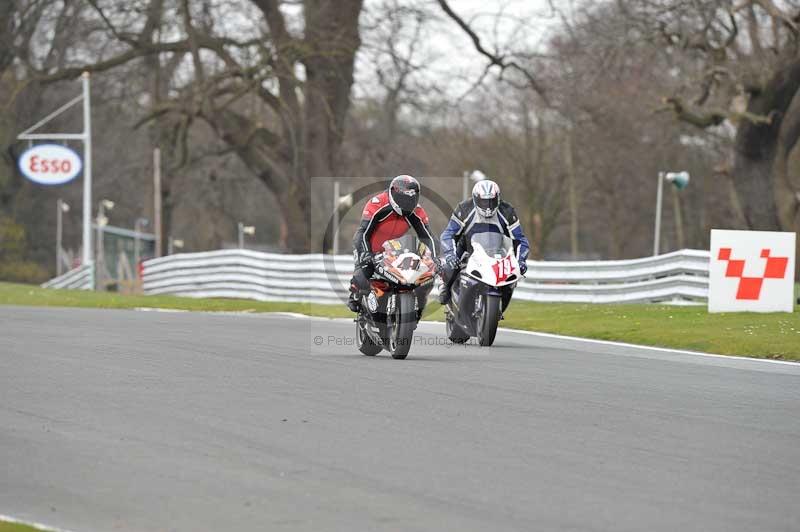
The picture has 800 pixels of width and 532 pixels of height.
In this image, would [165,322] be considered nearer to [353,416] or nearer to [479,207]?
[479,207]

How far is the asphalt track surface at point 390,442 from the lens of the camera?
22.0 ft

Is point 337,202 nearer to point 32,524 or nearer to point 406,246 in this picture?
point 406,246

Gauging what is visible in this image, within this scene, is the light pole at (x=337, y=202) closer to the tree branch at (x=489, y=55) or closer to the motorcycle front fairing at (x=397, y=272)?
the tree branch at (x=489, y=55)

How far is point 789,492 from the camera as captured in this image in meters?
7.34

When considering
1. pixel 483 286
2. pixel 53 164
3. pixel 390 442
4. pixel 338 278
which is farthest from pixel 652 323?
pixel 53 164

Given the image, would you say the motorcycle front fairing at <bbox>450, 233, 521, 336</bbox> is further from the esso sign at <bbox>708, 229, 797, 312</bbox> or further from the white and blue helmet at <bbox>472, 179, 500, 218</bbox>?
the esso sign at <bbox>708, 229, 797, 312</bbox>

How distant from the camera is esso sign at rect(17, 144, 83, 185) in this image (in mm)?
41844

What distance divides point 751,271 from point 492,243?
529 cm

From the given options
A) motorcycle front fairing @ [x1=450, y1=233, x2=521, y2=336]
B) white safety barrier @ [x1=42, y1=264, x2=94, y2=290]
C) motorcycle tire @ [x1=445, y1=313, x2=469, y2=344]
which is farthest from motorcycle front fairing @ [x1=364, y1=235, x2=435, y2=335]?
white safety barrier @ [x1=42, y1=264, x2=94, y2=290]

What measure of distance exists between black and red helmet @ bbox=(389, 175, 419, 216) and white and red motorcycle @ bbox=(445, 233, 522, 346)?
208cm

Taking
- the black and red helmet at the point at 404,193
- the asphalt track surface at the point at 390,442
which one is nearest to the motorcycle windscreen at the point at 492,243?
the asphalt track surface at the point at 390,442

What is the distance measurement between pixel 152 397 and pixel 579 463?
3.72m

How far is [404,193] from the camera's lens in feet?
43.7

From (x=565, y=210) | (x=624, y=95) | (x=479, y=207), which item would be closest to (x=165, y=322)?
(x=479, y=207)
